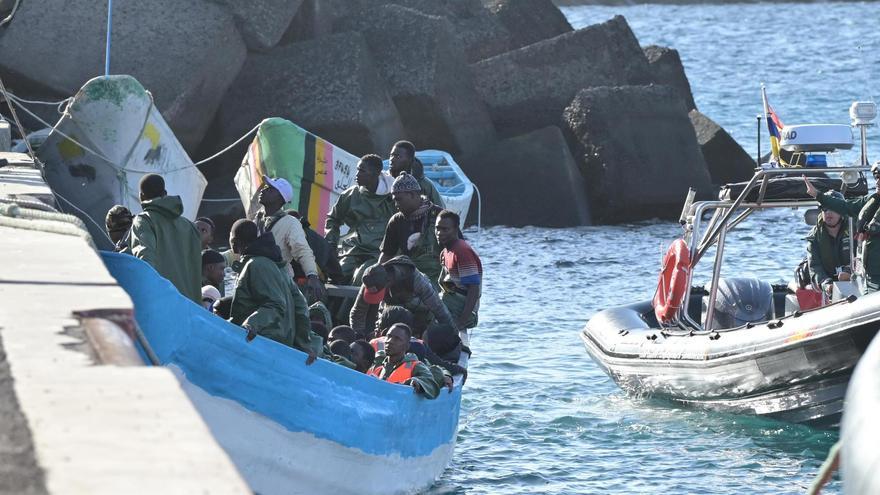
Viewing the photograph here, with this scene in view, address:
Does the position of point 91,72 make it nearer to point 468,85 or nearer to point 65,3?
point 65,3

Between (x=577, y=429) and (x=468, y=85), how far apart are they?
12152 mm

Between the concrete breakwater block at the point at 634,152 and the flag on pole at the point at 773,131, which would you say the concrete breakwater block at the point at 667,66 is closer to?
the concrete breakwater block at the point at 634,152

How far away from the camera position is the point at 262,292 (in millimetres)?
7551

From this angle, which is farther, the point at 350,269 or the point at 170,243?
the point at 350,269

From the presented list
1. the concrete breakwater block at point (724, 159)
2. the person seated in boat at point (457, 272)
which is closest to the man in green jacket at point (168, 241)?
the person seated in boat at point (457, 272)

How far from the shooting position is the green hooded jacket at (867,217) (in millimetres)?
10828

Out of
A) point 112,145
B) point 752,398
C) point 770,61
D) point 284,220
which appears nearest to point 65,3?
point 112,145

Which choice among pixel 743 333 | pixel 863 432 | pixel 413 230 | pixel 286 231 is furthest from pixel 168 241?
pixel 743 333

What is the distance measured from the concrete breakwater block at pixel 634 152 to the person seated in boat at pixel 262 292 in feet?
49.8

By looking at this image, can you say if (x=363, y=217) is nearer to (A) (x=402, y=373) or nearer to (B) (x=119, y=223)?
(B) (x=119, y=223)

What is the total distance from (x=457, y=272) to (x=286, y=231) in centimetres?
117

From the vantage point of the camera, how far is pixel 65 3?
19.7 m

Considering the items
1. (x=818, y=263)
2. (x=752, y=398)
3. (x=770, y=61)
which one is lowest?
(x=770, y=61)

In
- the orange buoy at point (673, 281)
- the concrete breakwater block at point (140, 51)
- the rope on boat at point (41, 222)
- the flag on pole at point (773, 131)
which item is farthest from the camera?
the concrete breakwater block at point (140, 51)
